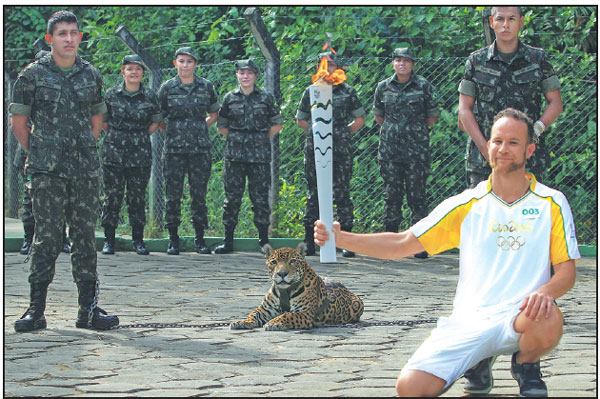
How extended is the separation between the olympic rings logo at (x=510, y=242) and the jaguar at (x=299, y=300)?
8.47 feet

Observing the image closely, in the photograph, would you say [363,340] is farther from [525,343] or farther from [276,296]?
[525,343]

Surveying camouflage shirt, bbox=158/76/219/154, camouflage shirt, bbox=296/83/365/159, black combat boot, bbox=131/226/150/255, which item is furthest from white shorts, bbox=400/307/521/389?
black combat boot, bbox=131/226/150/255

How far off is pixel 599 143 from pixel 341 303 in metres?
5.02

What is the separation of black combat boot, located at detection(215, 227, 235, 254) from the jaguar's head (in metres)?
4.63

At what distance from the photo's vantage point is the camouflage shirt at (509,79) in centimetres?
762

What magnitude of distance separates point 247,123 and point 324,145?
6.77 meters

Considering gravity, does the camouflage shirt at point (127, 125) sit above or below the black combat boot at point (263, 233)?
above

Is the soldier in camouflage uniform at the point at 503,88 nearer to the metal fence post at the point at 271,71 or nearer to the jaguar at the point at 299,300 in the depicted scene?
the jaguar at the point at 299,300

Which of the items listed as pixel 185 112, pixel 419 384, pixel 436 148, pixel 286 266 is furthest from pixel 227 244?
pixel 419 384

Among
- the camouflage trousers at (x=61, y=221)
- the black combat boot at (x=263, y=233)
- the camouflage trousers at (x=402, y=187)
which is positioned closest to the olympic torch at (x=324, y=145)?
the camouflage trousers at (x=61, y=221)

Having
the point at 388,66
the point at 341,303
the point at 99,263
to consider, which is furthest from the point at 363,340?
the point at 388,66

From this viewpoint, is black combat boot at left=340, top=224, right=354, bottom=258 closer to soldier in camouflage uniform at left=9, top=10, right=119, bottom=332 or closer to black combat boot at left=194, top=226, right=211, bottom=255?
black combat boot at left=194, top=226, right=211, bottom=255

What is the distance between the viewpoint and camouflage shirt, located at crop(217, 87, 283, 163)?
11914 millimetres

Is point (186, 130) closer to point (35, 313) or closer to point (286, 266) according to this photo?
point (286, 266)
